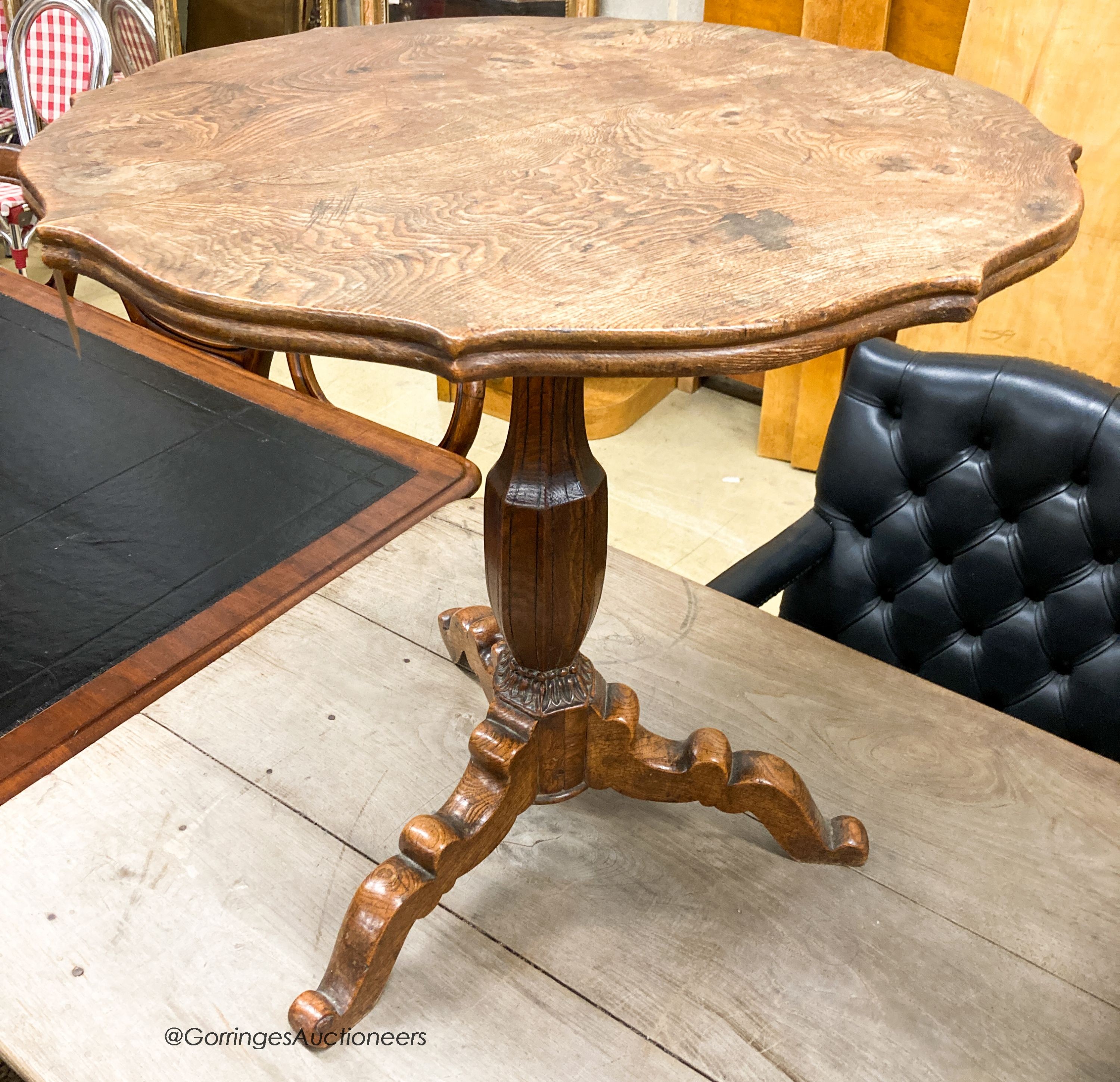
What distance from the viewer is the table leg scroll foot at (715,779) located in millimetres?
1093

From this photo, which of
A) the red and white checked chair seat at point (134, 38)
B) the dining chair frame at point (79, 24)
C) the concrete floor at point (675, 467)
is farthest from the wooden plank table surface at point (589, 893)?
the red and white checked chair seat at point (134, 38)

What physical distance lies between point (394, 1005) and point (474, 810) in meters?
0.18

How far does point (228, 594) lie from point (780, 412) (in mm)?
1827

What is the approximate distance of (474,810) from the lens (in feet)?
3.47

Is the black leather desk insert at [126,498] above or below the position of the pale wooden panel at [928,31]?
below

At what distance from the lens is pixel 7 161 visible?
140 cm

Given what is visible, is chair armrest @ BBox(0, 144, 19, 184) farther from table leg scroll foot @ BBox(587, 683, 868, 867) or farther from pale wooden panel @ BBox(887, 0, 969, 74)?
pale wooden panel @ BBox(887, 0, 969, 74)

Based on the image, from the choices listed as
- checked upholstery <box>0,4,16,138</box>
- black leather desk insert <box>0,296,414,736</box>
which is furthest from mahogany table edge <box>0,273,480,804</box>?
checked upholstery <box>0,4,16,138</box>

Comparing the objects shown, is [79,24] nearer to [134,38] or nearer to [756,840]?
[134,38]

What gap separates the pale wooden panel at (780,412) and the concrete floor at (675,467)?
0.13 feet

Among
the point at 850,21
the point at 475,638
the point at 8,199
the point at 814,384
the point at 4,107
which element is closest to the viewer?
the point at 475,638

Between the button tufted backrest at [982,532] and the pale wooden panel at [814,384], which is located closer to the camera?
the button tufted backrest at [982,532]

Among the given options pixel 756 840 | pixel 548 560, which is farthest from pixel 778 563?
pixel 548 560

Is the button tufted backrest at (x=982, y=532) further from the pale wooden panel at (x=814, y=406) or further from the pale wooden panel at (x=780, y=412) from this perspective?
the pale wooden panel at (x=780, y=412)
